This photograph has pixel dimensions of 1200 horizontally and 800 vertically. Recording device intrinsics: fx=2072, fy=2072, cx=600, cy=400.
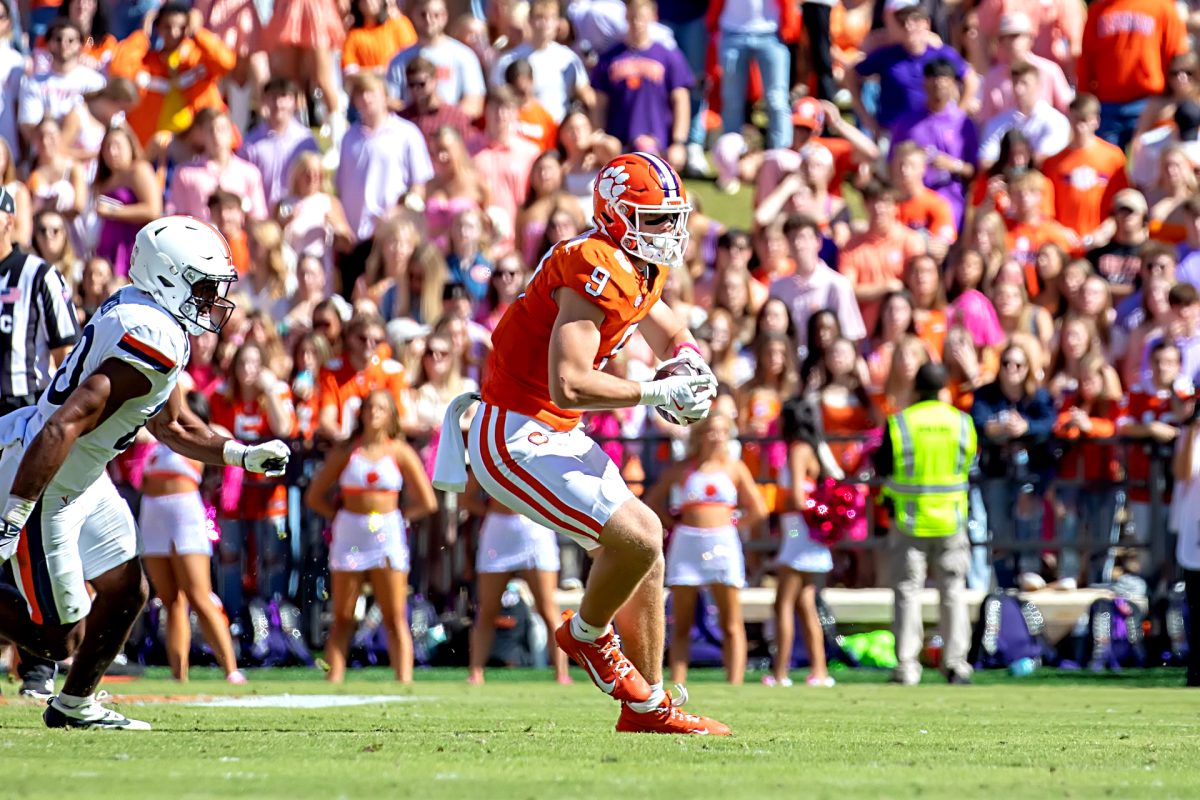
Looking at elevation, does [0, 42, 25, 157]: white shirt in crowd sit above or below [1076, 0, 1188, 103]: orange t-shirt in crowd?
below

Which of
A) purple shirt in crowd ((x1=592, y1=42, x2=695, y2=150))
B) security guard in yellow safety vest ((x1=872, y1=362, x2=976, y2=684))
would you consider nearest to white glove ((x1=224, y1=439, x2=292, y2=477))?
security guard in yellow safety vest ((x1=872, y1=362, x2=976, y2=684))

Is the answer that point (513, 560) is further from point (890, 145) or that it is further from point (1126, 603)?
point (890, 145)

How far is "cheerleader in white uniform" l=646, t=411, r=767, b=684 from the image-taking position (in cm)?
1272

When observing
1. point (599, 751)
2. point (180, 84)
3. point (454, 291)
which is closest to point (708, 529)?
point (454, 291)

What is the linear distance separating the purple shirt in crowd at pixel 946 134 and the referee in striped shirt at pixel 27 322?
9262mm

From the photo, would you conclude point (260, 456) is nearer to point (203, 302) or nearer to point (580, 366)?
point (203, 302)

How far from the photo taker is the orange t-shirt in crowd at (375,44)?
18109mm

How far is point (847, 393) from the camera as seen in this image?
1402 centimetres

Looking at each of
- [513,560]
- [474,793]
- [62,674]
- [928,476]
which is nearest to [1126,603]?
[928,476]

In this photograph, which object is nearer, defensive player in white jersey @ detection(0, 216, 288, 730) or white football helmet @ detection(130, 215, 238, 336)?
defensive player in white jersey @ detection(0, 216, 288, 730)

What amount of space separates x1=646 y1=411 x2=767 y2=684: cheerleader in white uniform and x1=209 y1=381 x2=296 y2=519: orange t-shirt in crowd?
8.77 ft

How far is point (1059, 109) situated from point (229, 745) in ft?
40.5

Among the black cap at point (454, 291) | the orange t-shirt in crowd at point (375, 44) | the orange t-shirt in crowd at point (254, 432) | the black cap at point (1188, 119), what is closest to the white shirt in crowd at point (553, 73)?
the orange t-shirt in crowd at point (375, 44)

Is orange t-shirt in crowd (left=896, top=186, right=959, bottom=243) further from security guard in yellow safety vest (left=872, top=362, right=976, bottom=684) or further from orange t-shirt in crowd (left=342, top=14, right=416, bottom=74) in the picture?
orange t-shirt in crowd (left=342, top=14, right=416, bottom=74)
